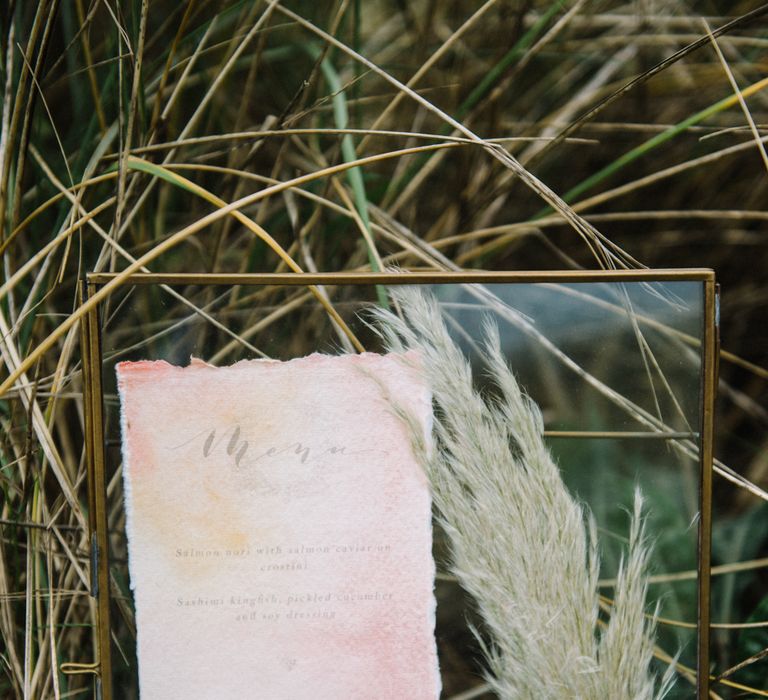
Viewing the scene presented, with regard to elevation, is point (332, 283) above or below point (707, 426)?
above

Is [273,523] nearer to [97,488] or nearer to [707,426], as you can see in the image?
→ [97,488]

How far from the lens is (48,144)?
24.2 inches

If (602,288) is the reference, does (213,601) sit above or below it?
below

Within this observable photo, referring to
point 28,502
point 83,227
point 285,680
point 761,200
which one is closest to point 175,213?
point 83,227

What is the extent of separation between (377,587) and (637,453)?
0.20 m

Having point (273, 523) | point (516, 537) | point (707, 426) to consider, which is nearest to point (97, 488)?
point (273, 523)

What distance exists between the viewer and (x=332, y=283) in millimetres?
500

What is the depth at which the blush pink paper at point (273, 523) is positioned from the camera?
19.8 inches

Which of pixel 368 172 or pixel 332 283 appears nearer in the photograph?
pixel 332 283

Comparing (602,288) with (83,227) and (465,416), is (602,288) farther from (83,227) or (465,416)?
(83,227)

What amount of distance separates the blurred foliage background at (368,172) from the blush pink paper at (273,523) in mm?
99

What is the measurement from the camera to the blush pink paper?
19.8 inches

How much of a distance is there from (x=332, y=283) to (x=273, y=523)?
0.56 ft

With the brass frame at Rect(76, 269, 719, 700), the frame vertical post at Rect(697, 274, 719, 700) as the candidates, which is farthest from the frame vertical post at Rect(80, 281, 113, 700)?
Result: the frame vertical post at Rect(697, 274, 719, 700)
